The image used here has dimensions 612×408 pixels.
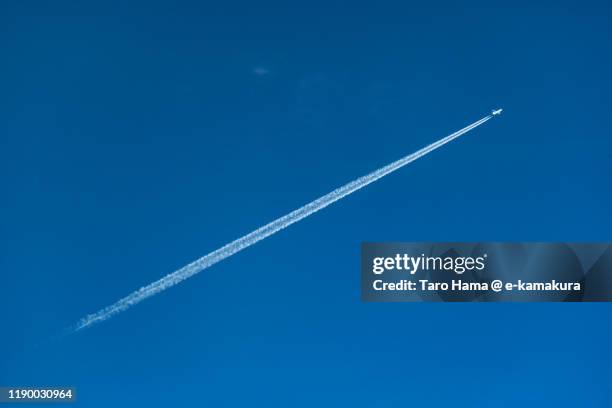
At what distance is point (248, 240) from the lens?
2.72 m

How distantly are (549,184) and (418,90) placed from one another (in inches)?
Answer: 21.9

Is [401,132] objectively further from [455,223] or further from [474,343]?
[474,343]

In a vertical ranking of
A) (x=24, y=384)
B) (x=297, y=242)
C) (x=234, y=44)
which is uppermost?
(x=234, y=44)

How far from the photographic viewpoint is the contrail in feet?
8.91

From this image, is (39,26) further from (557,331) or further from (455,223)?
(557,331)

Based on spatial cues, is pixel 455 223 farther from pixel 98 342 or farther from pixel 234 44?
pixel 98 342

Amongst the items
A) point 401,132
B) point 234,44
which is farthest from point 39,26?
point 401,132

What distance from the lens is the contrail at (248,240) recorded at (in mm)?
2717

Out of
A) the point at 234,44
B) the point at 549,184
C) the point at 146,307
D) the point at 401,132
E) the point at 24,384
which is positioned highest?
the point at 234,44

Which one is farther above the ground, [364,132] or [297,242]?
[364,132]

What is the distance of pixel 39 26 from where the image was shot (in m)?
2.76

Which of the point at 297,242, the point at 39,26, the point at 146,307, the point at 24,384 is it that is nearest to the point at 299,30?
the point at 297,242

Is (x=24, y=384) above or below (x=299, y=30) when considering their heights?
below

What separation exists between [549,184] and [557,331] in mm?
505
